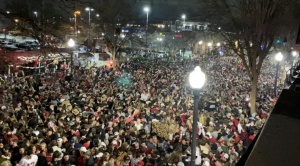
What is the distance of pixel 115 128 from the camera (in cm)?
1012

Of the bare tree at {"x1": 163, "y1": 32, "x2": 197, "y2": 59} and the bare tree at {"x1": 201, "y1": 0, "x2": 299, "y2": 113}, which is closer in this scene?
the bare tree at {"x1": 201, "y1": 0, "x2": 299, "y2": 113}

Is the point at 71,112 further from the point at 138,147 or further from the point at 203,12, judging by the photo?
the point at 203,12

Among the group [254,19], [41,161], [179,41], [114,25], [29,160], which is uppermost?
[114,25]

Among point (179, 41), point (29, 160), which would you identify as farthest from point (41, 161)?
point (179, 41)

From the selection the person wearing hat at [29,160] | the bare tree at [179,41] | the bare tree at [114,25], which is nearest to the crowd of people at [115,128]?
the person wearing hat at [29,160]

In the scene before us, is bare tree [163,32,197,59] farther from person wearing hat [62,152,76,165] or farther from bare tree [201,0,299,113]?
person wearing hat [62,152,76,165]

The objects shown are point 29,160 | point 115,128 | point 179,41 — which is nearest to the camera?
point 29,160

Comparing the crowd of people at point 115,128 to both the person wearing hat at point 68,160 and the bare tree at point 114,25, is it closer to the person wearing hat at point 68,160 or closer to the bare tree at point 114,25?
the person wearing hat at point 68,160

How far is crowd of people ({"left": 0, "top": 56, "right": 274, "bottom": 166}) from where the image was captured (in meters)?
7.83

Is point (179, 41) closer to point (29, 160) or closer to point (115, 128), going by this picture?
point (115, 128)

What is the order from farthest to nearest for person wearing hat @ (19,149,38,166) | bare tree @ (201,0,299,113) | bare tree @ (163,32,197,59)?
bare tree @ (163,32,197,59), bare tree @ (201,0,299,113), person wearing hat @ (19,149,38,166)

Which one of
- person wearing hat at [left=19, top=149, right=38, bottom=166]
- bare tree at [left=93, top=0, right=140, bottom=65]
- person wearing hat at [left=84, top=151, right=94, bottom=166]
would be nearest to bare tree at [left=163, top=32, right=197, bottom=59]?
bare tree at [left=93, top=0, right=140, bottom=65]

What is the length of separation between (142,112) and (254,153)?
10.4m

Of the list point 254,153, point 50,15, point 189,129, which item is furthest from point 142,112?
point 50,15
